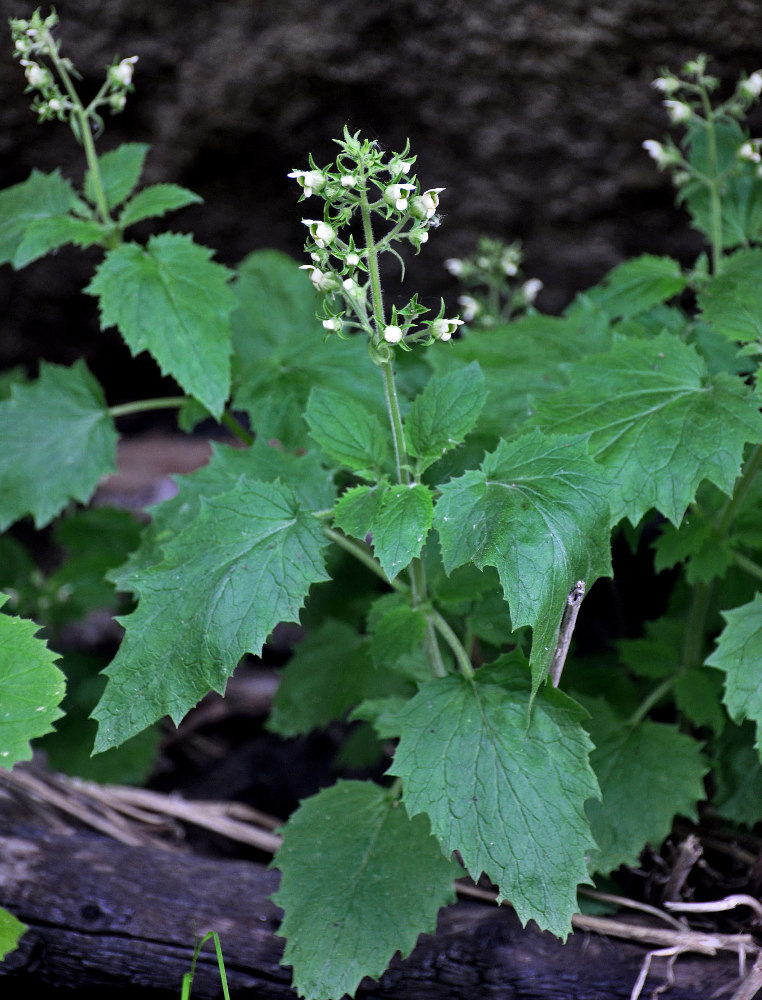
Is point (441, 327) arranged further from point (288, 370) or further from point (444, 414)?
point (288, 370)

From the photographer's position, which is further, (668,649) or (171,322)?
(668,649)

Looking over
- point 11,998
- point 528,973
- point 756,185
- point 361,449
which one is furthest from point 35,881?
point 756,185

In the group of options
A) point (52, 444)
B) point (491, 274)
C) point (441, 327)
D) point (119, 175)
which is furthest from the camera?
point (491, 274)

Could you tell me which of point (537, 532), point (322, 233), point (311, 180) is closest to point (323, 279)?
point (322, 233)

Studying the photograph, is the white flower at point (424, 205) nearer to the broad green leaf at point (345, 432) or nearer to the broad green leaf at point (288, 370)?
the broad green leaf at point (345, 432)

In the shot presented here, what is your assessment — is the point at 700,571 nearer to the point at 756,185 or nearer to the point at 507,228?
the point at 756,185

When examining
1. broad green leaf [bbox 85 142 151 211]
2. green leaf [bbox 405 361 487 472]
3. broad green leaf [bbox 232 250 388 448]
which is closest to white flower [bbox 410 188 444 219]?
green leaf [bbox 405 361 487 472]

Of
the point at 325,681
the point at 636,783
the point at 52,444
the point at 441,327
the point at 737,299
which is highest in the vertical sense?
the point at 441,327
